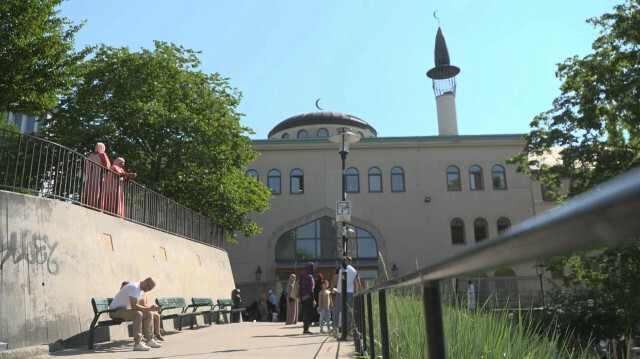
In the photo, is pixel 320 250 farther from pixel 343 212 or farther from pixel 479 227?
pixel 343 212

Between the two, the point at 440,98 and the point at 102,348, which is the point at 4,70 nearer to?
the point at 102,348

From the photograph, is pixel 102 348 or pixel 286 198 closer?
pixel 102 348

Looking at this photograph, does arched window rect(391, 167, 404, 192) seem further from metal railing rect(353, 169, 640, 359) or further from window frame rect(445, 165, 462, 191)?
metal railing rect(353, 169, 640, 359)

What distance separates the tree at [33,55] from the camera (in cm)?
1175

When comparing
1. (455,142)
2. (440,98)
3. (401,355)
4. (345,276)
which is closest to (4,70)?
(345,276)

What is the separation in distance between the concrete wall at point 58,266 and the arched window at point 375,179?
23495 millimetres

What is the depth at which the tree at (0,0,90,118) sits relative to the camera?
38.5ft

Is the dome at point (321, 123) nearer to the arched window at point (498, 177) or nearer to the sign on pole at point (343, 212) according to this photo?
the arched window at point (498, 177)

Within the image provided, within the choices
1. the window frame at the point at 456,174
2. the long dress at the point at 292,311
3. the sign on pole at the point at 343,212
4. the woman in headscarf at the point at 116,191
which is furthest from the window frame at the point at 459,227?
the woman in headscarf at the point at 116,191

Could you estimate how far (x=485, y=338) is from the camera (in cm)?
396

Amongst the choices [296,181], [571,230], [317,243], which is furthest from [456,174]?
[571,230]

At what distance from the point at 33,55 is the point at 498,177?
3020 cm

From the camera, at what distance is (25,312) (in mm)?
8148

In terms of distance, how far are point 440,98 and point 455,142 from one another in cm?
968
